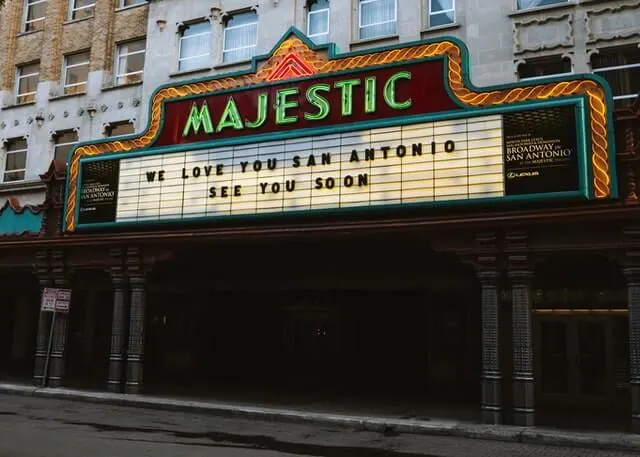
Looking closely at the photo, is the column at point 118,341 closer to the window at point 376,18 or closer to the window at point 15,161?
the window at point 376,18

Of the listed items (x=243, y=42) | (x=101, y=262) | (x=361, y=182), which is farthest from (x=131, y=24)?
(x=361, y=182)

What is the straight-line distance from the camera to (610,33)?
686 inches

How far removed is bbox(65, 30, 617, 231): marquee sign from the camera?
13.4 m

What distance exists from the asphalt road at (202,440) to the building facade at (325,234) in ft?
6.85

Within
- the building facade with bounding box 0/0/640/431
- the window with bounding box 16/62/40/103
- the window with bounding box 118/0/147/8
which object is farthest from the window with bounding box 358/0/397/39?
the window with bounding box 16/62/40/103

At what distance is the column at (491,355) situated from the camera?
13641 mm

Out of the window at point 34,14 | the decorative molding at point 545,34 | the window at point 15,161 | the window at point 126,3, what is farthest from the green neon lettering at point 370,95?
the window at point 34,14

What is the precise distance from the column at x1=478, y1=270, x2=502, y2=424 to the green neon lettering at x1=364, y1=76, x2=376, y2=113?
4.67 metres

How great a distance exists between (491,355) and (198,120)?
9.73 meters

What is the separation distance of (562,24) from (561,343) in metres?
8.72

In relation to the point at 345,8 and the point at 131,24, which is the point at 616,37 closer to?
the point at 345,8

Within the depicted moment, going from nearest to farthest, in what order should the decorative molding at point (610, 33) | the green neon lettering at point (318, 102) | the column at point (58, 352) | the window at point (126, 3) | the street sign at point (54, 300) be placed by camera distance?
the green neon lettering at point (318, 102) < the decorative molding at point (610, 33) < the street sign at point (54, 300) < the column at point (58, 352) < the window at point (126, 3)

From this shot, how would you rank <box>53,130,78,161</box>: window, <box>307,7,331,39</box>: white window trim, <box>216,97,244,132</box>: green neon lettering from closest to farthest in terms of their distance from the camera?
<box>216,97,244,132</box>: green neon lettering → <box>307,7,331,39</box>: white window trim → <box>53,130,78,161</box>: window

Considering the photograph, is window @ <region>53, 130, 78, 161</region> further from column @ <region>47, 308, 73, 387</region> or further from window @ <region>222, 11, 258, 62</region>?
column @ <region>47, 308, 73, 387</region>
